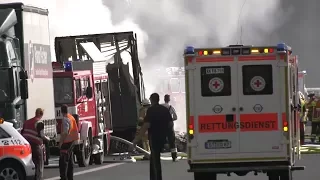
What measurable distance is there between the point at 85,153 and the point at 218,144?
10.1 metres

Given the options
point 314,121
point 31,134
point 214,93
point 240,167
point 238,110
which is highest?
point 214,93

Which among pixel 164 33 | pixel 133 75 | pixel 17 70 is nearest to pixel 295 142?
pixel 17 70

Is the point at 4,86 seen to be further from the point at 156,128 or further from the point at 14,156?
the point at 156,128

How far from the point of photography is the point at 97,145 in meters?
30.0

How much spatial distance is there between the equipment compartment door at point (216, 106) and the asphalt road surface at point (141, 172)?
4121 mm

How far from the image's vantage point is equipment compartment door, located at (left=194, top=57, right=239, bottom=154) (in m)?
19.2

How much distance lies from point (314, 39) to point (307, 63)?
2334mm

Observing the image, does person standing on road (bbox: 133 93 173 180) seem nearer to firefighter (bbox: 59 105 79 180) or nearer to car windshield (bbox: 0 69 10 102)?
firefighter (bbox: 59 105 79 180)

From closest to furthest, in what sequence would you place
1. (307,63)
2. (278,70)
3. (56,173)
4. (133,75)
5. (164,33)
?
(278,70), (56,173), (133,75), (164,33), (307,63)

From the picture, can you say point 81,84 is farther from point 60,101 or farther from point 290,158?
point 290,158

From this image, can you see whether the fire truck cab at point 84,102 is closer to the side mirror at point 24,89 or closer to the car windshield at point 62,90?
the car windshield at point 62,90

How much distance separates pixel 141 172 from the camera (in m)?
26.1

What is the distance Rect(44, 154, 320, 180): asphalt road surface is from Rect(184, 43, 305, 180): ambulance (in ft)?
13.0

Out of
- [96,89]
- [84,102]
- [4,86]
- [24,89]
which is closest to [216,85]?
[24,89]
